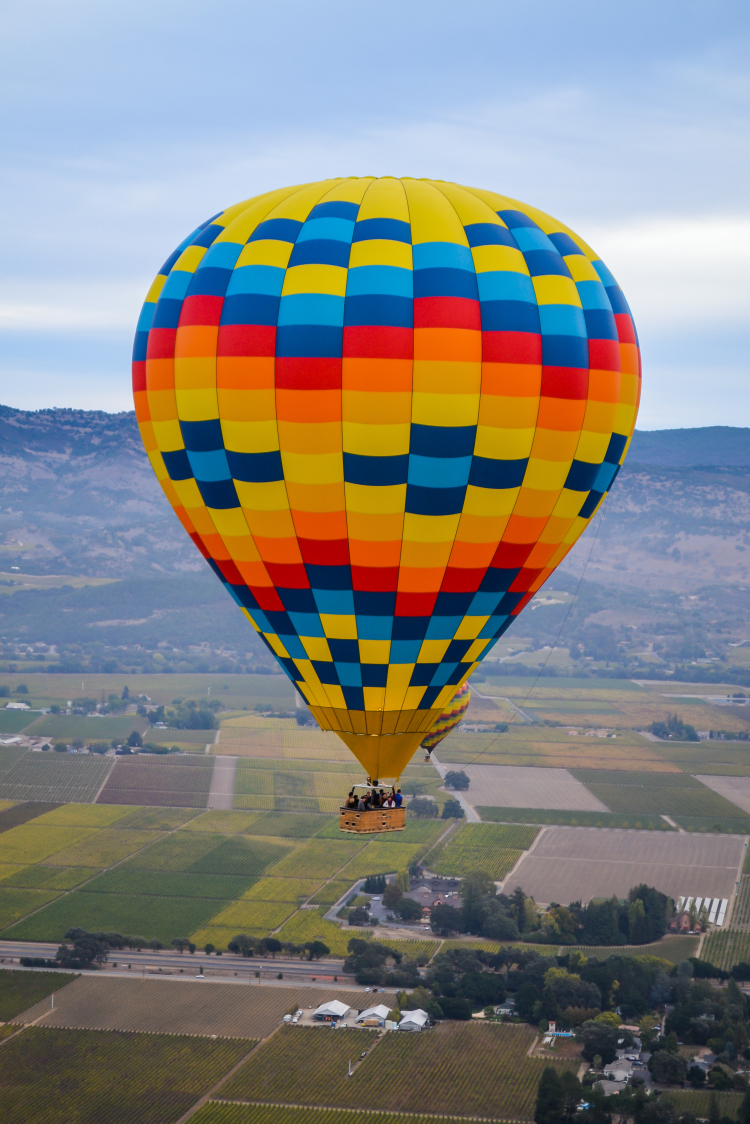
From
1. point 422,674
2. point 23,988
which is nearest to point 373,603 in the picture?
point 422,674

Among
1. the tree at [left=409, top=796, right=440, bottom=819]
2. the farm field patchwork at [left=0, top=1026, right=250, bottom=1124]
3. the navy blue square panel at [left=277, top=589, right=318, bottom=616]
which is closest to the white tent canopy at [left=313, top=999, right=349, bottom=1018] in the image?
the farm field patchwork at [left=0, top=1026, right=250, bottom=1124]

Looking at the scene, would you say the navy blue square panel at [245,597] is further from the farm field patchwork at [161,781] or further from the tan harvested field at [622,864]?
the farm field patchwork at [161,781]

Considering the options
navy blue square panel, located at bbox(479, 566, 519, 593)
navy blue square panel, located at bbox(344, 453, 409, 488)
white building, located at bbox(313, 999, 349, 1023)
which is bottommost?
white building, located at bbox(313, 999, 349, 1023)

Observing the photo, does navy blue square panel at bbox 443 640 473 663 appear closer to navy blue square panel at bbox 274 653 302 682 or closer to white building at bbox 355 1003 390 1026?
navy blue square panel at bbox 274 653 302 682

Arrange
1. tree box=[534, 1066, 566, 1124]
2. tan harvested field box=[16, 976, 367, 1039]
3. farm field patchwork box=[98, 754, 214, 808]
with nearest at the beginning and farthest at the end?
tree box=[534, 1066, 566, 1124] → tan harvested field box=[16, 976, 367, 1039] → farm field patchwork box=[98, 754, 214, 808]

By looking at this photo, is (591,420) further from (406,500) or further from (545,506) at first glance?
(406,500)

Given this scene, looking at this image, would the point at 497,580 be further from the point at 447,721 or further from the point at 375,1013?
the point at 375,1013

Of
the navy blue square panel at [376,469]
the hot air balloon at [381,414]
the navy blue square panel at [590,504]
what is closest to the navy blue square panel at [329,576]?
the hot air balloon at [381,414]
